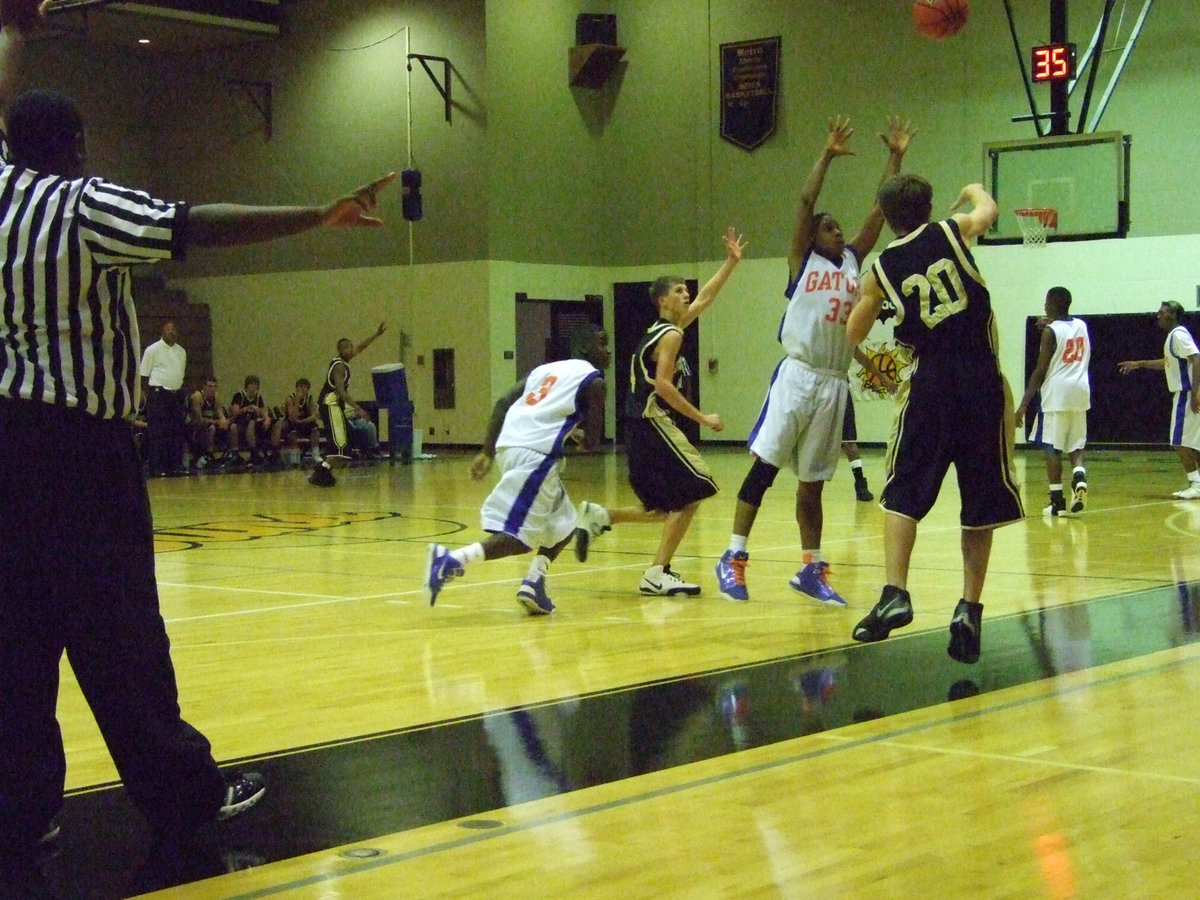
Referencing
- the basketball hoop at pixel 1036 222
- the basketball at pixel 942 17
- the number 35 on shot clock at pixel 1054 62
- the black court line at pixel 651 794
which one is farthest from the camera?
the basketball hoop at pixel 1036 222

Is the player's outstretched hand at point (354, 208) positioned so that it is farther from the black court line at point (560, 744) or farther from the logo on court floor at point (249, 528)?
the logo on court floor at point (249, 528)

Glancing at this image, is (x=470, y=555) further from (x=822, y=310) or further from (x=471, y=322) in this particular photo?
(x=471, y=322)

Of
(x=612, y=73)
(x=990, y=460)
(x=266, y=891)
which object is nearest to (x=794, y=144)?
(x=612, y=73)

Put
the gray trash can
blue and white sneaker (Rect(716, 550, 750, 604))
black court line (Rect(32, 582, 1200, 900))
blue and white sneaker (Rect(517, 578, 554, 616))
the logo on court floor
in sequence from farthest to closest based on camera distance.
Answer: the gray trash can
the logo on court floor
blue and white sneaker (Rect(716, 550, 750, 604))
blue and white sneaker (Rect(517, 578, 554, 616))
black court line (Rect(32, 582, 1200, 900))

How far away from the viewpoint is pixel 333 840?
3691 mm

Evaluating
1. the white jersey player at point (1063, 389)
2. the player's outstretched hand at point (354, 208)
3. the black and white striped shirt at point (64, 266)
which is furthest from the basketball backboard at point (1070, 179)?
the black and white striped shirt at point (64, 266)

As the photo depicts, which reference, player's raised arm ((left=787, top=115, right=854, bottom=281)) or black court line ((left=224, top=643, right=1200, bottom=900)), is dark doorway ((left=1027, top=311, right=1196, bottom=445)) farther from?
black court line ((left=224, top=643, right=1200, bottom=900))

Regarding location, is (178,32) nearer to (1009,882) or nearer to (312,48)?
(312,48)

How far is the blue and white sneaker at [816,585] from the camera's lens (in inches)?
300

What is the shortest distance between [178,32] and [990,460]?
876 inches

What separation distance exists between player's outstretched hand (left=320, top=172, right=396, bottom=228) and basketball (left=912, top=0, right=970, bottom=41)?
36.5ft

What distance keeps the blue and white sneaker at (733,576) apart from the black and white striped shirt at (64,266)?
15.5ft

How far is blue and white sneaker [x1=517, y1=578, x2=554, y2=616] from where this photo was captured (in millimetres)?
7379

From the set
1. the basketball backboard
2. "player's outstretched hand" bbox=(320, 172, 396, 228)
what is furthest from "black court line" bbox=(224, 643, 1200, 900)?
the basketball backboard
